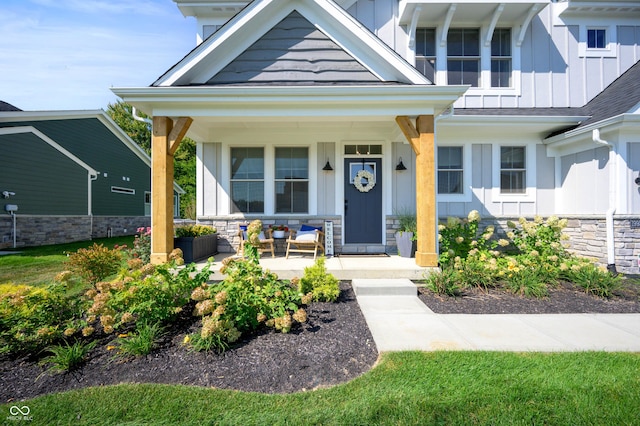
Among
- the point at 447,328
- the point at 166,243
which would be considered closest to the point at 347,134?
the point at 166,243

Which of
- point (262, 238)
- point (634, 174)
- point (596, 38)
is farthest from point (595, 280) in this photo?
point (596, 38)

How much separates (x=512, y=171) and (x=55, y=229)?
14.6m

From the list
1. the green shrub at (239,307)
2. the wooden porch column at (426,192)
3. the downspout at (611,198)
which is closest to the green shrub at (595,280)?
the downspout at (611,198)

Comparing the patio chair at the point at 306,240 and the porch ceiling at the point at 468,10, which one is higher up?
the porch ceiling at the point at 468,10

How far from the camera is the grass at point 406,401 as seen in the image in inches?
75.7

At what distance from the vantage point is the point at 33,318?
284 cm

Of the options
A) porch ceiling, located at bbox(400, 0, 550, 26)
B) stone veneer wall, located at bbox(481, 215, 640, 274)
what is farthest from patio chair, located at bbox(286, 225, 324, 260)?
porch ceiling, located at bbox(400, 0, 550, 26)

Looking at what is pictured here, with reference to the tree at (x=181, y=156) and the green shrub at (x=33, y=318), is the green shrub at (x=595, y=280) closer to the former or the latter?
the green shrub at (x=33, y=318)

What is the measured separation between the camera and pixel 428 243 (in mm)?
4953

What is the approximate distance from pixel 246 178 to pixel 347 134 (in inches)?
98.2

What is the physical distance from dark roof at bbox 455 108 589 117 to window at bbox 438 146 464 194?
0.86 metres

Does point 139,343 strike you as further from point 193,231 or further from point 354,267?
point 193,231

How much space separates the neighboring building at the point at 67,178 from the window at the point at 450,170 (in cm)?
1284

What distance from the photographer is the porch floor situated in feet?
16.2
